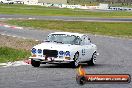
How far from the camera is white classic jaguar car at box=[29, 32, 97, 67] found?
1798cm

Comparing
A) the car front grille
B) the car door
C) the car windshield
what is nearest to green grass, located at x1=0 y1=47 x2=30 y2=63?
the car windshield

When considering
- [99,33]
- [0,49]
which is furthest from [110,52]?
[99,33]

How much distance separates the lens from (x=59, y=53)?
709 inches

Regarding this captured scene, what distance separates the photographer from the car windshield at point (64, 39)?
63.5 ft

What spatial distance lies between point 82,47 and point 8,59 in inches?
131

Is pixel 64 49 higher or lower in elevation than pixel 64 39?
lower

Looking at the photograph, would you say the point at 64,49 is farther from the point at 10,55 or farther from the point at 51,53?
the point at 10,55

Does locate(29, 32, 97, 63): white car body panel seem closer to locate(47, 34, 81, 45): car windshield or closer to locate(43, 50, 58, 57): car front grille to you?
locate(43, 50, 58, 57): car front grille

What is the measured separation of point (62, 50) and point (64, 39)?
4.86ft

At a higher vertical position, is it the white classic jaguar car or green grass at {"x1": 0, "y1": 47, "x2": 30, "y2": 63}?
the white classic jaguar car

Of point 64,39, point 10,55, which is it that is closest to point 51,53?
point 64,39

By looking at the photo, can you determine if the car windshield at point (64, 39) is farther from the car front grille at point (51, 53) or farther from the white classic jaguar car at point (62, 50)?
the car front grille at point (51, 53)

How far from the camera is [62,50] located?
59.3 feet

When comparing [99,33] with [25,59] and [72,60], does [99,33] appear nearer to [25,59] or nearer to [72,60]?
[25,59]
